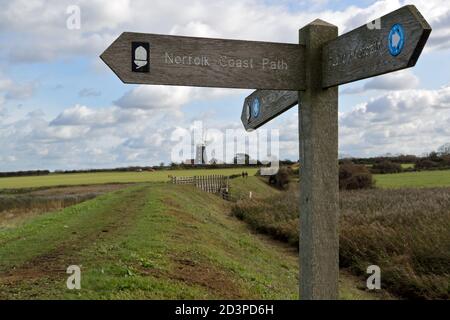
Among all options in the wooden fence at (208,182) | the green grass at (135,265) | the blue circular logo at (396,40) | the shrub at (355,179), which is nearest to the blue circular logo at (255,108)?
the blue circular logo at (396,40)

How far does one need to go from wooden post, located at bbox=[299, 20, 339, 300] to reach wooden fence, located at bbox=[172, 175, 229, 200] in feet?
133

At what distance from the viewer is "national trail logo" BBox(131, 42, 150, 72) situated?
10.9 ft

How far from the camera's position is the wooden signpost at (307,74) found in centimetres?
334

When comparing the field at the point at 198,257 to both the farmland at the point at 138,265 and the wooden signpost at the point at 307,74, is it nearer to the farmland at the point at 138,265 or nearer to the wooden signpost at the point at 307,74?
the farmland at the point at 138,265

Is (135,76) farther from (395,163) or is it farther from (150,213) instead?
(395,163)

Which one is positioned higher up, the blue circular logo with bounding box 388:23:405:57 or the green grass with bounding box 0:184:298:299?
the blue circular logo with bounding box 388:23:405:57

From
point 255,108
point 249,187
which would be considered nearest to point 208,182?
point 249,187

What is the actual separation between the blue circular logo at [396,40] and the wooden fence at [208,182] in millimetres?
41319

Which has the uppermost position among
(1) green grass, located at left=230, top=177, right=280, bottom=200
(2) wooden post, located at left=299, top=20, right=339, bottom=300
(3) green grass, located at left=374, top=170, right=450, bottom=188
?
(2) wooden post, located at left=299, top=20, right=339, bottom=300

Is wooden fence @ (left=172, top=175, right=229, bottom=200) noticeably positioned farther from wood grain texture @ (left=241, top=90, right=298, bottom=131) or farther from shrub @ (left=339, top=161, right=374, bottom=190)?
wood grain texture @ (left=241, top=90, right=298, bottom=131)

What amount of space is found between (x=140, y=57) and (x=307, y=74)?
49.1 inches

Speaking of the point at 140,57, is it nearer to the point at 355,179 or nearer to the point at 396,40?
the point at 396,40

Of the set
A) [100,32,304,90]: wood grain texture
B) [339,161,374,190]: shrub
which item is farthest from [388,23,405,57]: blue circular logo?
[339,161,374,190]: shrub

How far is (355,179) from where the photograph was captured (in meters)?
41.1
